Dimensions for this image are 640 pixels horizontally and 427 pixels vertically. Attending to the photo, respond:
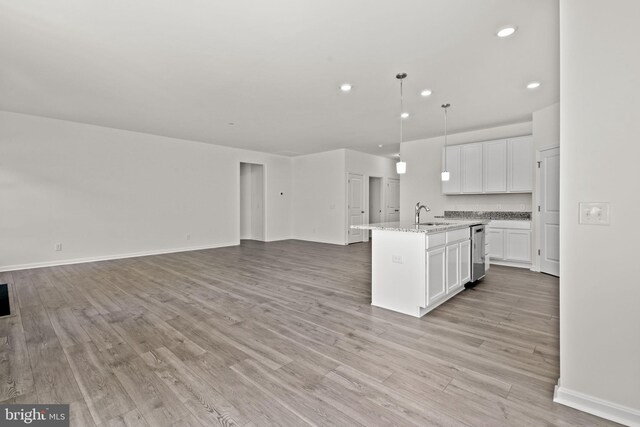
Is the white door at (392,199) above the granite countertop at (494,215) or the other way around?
above

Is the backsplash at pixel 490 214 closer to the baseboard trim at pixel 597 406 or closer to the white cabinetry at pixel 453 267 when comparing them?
the white cabinetry at pixel 453 267

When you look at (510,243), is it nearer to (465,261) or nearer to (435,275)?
(465,261)

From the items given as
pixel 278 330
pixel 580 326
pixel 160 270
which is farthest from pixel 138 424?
pixel 160 270

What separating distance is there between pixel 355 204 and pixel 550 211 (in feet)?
15.7

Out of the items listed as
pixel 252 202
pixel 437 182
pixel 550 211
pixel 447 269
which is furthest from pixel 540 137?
pixel 252 202

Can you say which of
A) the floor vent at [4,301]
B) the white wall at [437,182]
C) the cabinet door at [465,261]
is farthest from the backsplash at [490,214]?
the floor vent at [4,301]

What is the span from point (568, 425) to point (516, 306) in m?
2.06

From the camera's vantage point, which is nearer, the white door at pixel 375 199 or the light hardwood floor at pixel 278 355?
the light hardwood floor at pixel 278 355

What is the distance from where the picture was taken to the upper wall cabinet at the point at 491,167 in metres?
5.38

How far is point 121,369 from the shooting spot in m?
2.11

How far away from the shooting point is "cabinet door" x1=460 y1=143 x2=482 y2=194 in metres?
5.90

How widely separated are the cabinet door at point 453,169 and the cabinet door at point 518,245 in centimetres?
131

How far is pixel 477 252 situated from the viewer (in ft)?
14.2

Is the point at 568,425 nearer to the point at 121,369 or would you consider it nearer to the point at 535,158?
the point at 121,369
